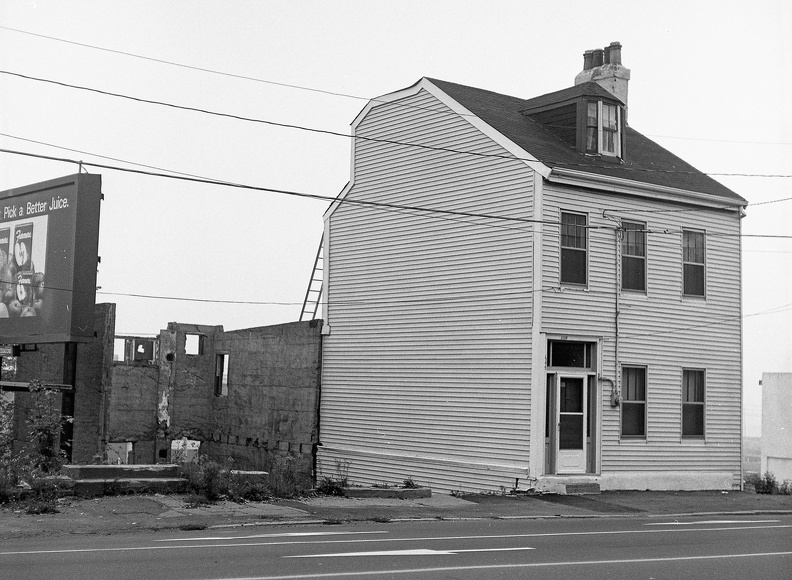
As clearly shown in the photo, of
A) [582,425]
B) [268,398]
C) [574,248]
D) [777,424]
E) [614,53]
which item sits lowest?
[777,424]

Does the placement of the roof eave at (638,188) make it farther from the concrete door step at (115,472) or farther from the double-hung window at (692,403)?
the concrete door step at (115,472)

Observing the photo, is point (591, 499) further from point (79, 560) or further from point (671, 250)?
point (79, 560)

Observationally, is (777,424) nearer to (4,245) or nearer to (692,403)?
(692,403)

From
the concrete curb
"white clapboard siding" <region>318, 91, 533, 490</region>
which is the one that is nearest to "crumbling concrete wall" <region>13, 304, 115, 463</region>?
"white clapboard siding" <region>318, 91, 533, 490</region>

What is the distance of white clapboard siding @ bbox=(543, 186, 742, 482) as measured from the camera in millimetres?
23266

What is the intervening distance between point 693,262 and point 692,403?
3.61 meters

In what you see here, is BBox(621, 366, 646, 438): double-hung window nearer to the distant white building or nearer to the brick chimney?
the brick chimney

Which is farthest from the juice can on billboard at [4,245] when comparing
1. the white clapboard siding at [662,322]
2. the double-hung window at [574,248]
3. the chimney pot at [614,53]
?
the chimney pot at [614,53]

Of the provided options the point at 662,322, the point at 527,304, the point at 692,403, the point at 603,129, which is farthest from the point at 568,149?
the point at 692,403

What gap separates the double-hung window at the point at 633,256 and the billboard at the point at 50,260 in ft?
44.5

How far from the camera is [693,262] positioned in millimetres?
25562

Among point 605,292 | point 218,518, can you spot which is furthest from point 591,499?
point 218,518

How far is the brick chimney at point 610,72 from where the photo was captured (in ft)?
95.9

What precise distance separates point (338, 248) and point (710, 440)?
449 inches
